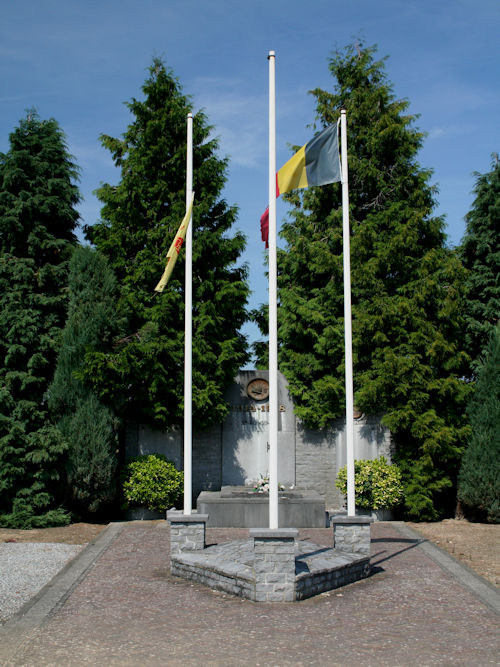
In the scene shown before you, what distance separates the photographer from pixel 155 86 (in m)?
16.1

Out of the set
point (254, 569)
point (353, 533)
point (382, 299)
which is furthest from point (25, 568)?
point (382, 299)

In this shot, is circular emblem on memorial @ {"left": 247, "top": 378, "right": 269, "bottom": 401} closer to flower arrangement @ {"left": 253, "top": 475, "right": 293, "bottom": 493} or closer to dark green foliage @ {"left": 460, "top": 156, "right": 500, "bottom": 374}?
flower arrangement @ {"left": 253, "top": 475, "right": 293, "bottom": 493}

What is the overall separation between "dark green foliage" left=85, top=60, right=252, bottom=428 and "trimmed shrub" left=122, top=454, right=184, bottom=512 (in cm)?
115

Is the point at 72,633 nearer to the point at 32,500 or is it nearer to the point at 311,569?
the point at 311,569

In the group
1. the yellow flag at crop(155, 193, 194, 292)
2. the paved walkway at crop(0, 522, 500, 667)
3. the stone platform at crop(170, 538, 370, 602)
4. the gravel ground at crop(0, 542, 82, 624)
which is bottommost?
the gravel ground at crop(0, 542, 82, 624)

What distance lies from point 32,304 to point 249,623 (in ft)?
32.1

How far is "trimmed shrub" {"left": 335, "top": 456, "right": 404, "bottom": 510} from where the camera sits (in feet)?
47.0

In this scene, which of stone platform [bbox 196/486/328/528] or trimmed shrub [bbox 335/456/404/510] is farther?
trimmed shrub [bbox 335/456/404/510]

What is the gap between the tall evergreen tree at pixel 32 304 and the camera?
13.6 metres

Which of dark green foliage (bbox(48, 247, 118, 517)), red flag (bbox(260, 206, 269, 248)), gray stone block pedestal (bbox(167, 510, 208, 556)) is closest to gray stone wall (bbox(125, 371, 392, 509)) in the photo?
dark green foliage (bbox(48, 247, 118, 517))

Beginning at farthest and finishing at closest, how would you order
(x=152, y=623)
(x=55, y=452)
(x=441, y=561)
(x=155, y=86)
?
(x=155, y=86), (x=55, y=452), (x=441, y=561), (x=152, y=623)

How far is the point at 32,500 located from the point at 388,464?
7.81 m

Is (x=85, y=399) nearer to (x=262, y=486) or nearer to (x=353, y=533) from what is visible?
(x=262, y=486)

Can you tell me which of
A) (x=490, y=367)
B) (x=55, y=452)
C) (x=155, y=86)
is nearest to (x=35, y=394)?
(x=55, y=452)
